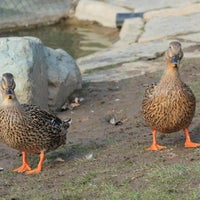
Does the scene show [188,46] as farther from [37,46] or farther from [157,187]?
[157,187]

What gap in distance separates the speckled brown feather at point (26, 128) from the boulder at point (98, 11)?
8.69 meters

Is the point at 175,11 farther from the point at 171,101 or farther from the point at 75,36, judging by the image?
the point at 171,101

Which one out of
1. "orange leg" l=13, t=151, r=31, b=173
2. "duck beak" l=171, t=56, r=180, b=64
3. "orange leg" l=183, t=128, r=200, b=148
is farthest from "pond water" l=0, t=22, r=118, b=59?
"duck beak" l=171, t=56, r=180, b=64

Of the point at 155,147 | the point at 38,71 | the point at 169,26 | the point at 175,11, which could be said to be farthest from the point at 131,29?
the point at 155,147

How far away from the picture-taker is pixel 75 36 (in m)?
14.7

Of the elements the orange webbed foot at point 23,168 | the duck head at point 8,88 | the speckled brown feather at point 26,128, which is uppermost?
the duck head at point 8,88

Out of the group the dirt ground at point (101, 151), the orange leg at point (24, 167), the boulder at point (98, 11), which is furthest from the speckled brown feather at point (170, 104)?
the boulder at point (98, 11)

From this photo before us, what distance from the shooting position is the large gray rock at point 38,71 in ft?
27.2

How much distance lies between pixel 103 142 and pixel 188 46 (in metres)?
4.53

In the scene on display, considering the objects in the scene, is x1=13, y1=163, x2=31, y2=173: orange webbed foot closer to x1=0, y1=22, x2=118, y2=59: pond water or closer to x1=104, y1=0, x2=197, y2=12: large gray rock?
x1=0, y1=22, x2=118, y2=59: pond water

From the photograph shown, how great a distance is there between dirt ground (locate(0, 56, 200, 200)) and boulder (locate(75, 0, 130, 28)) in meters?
5.75

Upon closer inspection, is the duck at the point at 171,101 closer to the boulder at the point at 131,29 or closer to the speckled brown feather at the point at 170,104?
the speckled brown feather at the point at 170,104

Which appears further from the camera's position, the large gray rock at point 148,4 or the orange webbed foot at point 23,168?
the large gray rock at point 148,4

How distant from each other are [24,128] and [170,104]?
1320 mm
